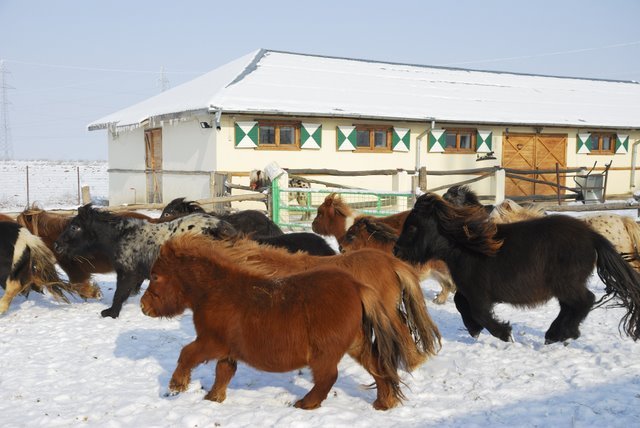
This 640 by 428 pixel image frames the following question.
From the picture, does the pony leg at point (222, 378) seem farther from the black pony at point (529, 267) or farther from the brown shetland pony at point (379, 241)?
the brown shetland pony at point (379, 241)

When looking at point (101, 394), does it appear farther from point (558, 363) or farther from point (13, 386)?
point (558, 363)

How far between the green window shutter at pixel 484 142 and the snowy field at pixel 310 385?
613 inches

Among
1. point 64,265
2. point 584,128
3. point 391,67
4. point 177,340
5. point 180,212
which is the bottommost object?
point 177,340

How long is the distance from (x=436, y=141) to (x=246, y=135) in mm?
7165

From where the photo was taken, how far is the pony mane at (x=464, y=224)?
5.62 metres

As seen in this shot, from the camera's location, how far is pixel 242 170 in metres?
17.7

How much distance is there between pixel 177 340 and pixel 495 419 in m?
3.39

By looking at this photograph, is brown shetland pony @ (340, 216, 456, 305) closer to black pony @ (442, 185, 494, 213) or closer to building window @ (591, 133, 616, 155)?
black pony @ (442, 185, 494, 213)

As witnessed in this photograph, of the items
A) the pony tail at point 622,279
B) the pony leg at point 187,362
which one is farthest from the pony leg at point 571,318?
the pony leg at point 187,362

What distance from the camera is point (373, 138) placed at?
1962cm

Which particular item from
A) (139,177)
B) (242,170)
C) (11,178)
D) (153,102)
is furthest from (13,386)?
(11,178)

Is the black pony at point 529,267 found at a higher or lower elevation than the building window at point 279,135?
lower

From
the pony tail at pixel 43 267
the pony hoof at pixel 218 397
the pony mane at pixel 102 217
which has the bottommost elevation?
the pony hoof at pixel 218 397

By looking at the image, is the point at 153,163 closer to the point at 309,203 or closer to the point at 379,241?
the point at 309,203
